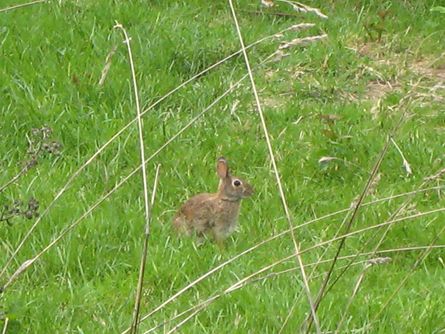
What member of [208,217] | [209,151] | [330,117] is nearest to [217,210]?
[208,217]

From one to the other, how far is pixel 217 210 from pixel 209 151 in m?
0.96

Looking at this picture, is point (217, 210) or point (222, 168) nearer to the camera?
point (217, 210)

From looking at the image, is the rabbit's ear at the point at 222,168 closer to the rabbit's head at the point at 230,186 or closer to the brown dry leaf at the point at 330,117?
the rabbit's head at the point at 230,186

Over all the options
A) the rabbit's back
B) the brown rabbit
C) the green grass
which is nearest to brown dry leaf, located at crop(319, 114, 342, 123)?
the green grass

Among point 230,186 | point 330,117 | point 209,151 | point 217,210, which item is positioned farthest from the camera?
point 330,117

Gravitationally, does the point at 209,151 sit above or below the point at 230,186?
below

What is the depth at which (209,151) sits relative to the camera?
6879 mm

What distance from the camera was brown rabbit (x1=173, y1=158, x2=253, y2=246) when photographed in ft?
19.4

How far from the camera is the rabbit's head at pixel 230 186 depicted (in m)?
6.07

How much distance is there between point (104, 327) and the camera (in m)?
4.77

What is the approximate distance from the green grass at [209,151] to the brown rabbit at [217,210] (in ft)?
0.28

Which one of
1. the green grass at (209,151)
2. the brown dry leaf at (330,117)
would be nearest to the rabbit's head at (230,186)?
the green grass at (209,151)

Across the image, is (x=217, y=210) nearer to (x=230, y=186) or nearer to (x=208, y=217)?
(x=208, y=217)

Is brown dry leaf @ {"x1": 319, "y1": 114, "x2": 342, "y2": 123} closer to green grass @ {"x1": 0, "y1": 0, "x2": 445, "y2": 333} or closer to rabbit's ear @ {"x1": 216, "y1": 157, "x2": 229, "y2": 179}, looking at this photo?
green grass @ {"x1": 0, "y1": 0, "x2": 445, "y2": 333}
